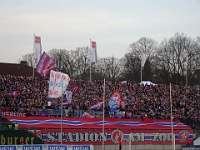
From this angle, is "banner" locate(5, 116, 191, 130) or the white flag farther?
"banner" locate(5, 116, 191, 130)

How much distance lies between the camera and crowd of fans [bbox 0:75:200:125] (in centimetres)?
4297

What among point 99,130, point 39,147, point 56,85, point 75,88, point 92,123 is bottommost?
point 39,147

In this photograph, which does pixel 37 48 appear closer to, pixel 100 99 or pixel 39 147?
pixel 100 99

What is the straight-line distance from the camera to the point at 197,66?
9706 centimetres

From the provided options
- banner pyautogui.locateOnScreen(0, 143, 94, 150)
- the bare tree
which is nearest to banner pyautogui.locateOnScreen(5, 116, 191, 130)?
banner pyautogui.locateOnScreen(0, 143, 94, 150)

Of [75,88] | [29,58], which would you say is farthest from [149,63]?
[75,88]

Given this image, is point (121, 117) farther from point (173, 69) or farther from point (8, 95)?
point (173, 69)

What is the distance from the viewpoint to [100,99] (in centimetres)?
4938

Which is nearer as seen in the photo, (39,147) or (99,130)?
(39,147)

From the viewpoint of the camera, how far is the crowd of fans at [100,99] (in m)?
43.0

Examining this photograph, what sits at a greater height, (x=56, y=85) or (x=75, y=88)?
(x=75, y=88)

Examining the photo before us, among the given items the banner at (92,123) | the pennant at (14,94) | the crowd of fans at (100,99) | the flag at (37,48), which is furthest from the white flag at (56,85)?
the flag at (37,48)

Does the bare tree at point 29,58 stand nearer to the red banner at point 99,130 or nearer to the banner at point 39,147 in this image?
the red banner at point 99,130

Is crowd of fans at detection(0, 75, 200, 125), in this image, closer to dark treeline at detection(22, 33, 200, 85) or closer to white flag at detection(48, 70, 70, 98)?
white flag at detection(48, 70, 70, 98)
